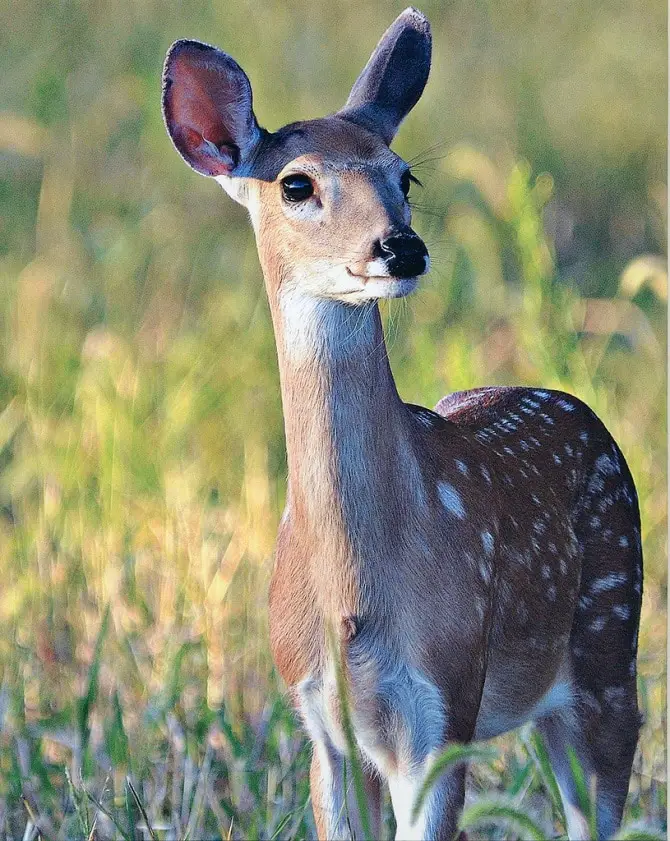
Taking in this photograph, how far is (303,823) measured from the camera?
12.2 ft

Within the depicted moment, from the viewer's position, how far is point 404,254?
2.96m

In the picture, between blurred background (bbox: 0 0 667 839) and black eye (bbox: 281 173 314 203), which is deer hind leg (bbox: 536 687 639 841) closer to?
blurred background (bbox: 0 0 667 839)

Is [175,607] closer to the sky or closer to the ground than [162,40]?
closer to the ground

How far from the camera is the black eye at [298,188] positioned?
3184mm

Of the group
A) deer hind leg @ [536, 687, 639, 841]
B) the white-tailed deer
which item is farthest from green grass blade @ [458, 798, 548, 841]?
deer hind leg @ [536, 687, 639, 841]

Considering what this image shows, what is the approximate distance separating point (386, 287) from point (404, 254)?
7 cm

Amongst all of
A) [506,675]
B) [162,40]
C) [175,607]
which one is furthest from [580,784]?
[162,40]

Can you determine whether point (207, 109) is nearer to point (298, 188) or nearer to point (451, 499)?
point (298, 188)

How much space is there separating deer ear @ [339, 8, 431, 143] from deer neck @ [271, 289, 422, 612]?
49 centimetres

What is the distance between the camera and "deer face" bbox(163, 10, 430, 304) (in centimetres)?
304

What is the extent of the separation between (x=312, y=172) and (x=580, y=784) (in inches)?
48.5

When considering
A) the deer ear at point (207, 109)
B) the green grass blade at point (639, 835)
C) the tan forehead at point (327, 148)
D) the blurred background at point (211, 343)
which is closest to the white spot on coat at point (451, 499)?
the blurred background at point (211, 343)

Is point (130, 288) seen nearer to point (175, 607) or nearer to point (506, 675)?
point (175, 607)

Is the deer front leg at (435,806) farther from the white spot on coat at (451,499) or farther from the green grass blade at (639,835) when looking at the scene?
the green grass blade at (639,835)
